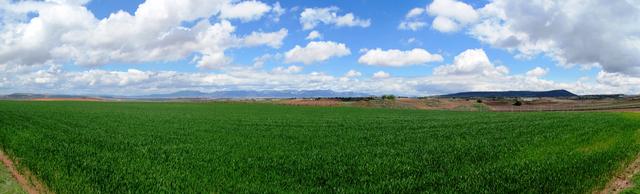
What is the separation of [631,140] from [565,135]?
4.00m

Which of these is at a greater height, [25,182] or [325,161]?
[325,161]

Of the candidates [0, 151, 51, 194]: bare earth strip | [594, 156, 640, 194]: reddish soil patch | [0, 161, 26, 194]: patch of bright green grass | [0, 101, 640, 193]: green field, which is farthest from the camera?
[0, 101, 640, 193]: green field

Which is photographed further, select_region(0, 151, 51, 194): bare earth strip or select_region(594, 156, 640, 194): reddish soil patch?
select_region(594, 156, 640, 194): reddish soil patch

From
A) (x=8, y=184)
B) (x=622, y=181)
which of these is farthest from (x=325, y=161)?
(x=8, y=184)

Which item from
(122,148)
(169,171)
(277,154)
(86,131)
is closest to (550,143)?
(277,154)

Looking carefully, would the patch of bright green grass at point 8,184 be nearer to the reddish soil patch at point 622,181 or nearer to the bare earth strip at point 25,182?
the bare earth strip at point 25,182

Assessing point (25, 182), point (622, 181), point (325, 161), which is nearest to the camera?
point (25, 182)

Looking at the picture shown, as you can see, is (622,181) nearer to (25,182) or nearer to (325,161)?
(325,161)

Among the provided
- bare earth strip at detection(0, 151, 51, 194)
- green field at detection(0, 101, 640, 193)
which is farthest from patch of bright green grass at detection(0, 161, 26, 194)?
green field at detection(0, 101, 640, 193)

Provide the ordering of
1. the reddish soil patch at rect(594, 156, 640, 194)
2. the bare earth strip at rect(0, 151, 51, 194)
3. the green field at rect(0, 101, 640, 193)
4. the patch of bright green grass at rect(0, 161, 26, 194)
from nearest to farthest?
the patch of bright green grass at rect(0, 161, 26, 194), the bare earth strip at rect(0, 151, 51, 194), the reddish soil patch at rect(594, 156, 640, 194), the green field at rect(0, 101, 640, 193)

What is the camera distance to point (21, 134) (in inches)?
1012

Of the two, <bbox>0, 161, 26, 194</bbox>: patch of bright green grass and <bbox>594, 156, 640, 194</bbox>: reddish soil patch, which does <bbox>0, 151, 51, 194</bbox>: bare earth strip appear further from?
<bbox>594, 156, 640, 194</bbox>: reddish soil patch

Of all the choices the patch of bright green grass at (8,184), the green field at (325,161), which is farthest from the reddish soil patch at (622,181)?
the patch of bright green grass at (8,184)

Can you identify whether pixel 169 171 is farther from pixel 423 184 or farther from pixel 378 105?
pixel 378 105
